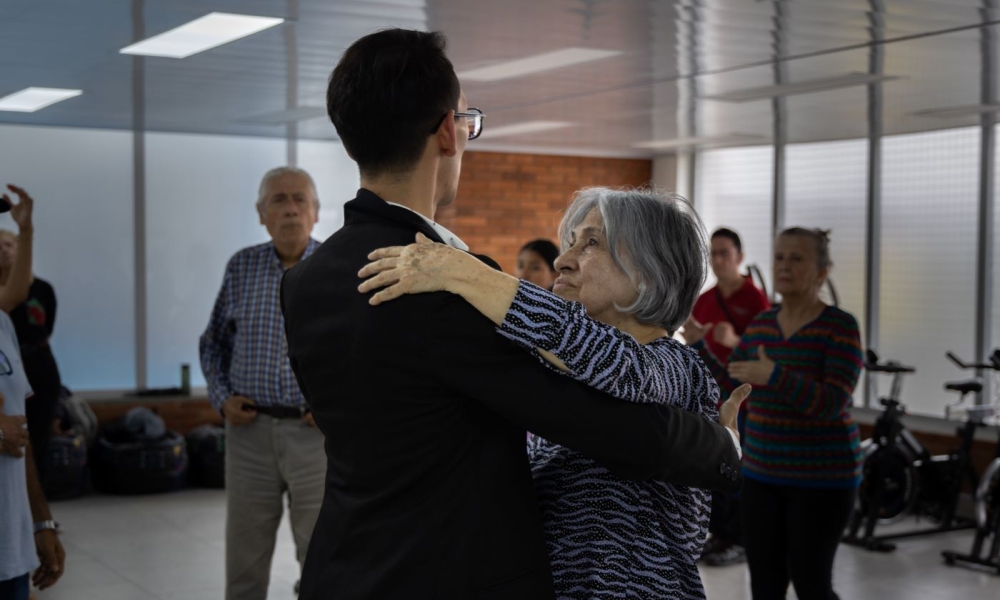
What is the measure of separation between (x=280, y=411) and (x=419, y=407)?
255 centimetres

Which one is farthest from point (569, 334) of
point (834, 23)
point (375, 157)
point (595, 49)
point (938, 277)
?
point (938, 277)

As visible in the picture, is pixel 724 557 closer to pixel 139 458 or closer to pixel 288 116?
pixel 139 458

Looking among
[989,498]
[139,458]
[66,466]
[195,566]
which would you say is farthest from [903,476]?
[66,466]

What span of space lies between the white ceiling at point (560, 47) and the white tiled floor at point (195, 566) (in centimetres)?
276

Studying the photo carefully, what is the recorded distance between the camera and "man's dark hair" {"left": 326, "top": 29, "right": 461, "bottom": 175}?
135 cm

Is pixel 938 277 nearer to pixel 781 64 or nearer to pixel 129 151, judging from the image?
pixel 781 64

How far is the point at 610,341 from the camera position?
1.37m

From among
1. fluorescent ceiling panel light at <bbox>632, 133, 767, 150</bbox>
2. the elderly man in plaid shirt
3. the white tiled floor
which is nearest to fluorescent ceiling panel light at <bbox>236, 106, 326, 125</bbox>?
the white tiled floor

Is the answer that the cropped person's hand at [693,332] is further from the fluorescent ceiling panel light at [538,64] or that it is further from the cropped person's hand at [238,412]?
the cropped person's hand at [238,412]

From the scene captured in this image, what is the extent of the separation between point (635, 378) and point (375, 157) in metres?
0.45

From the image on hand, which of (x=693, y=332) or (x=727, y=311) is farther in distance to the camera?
(x=727, y=311)

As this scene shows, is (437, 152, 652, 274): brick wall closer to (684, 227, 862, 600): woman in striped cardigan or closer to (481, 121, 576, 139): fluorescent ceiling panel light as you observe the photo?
(481, 121, 576, 139): fluorescent ceiling panel light

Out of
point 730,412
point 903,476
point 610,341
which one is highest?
point 610,341

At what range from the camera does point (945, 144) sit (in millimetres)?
8445
